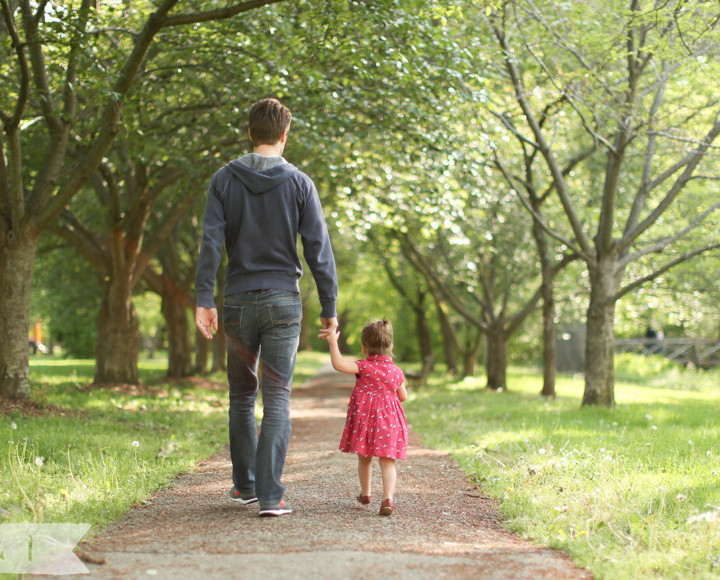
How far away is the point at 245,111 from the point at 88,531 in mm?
7907

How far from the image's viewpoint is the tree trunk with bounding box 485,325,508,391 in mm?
18500

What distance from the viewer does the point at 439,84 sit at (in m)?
10.1

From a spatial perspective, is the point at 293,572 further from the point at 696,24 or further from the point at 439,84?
the point at 696,24

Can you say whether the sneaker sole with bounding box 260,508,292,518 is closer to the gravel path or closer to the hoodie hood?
the gravel path

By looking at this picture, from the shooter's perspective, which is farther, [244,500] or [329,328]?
[244,500]

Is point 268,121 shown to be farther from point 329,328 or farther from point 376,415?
point 376,415

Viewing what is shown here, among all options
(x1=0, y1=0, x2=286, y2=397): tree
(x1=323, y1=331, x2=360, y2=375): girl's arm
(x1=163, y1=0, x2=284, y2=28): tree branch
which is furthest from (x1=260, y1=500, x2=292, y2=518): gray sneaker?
(x1=0, y1=0, x2=286, y2=397): tree

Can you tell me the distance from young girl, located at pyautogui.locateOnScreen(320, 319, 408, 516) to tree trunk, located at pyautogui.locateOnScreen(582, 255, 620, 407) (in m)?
7.34

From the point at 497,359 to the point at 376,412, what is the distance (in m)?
14.4

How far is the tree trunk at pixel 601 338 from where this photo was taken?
1135 cm

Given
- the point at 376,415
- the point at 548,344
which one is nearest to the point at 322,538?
the point at 376,415

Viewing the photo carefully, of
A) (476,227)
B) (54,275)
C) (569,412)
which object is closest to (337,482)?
(569,412)

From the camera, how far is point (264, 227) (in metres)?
4.36

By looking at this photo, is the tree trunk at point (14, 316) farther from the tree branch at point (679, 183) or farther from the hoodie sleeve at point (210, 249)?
the tree branch at point (679, 183)
